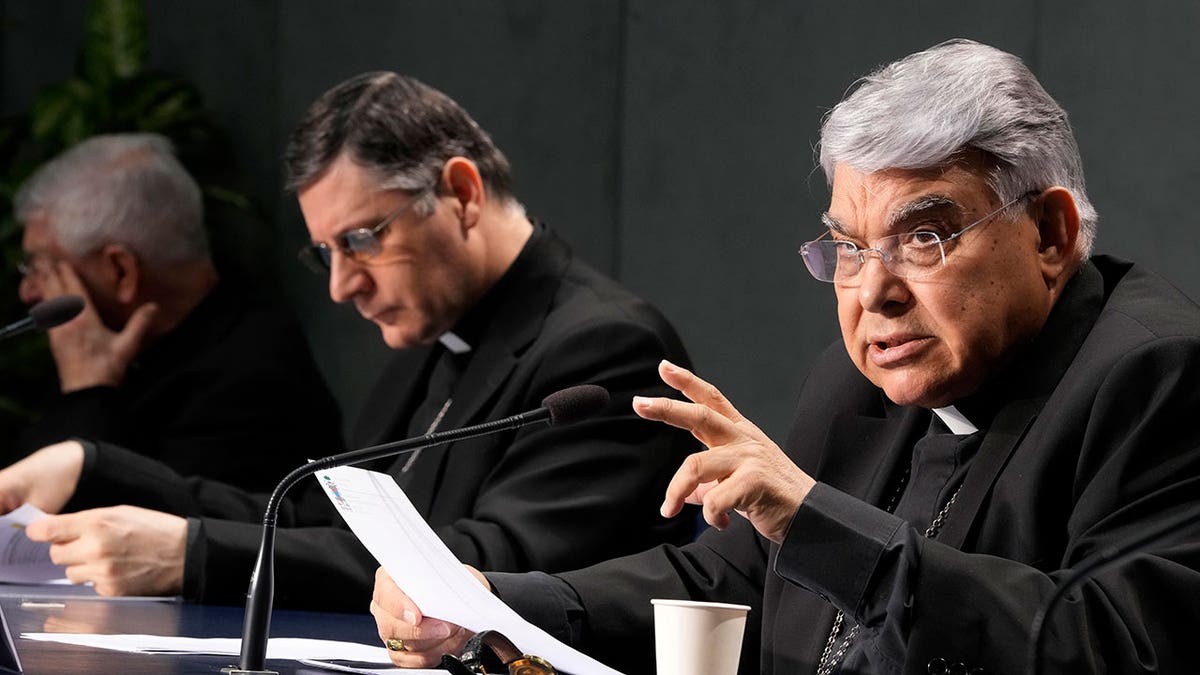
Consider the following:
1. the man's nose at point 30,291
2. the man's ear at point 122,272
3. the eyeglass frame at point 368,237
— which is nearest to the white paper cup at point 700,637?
the eyeglass frame at point 368,237

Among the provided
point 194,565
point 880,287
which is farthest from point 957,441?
point 194,565

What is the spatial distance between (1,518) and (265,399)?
1260mm

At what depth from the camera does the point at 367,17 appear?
5.28m

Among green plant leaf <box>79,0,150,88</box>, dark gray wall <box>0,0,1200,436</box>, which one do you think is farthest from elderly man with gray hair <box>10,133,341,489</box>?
dark gray wall <box>0,0,1200,436</box>

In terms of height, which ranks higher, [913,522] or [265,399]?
[913,522]

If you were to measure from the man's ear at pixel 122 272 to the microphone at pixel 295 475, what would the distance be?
2824mm

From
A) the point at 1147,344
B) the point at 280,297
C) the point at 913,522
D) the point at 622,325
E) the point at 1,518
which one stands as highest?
the point at 1147,344

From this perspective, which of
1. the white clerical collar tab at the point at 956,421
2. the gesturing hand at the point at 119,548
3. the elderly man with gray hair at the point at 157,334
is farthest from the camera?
the elderly man with gray hair at the point at 157,334

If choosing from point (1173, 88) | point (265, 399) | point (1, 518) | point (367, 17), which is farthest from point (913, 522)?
point (367, 17)

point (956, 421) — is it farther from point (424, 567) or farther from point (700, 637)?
point (424, 567)

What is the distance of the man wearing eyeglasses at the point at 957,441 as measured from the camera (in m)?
1.85

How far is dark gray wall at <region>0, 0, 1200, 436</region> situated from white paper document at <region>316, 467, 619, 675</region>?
1.90m

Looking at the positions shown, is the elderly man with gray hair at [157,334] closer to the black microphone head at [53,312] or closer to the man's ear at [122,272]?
the man's ear at [122,272]

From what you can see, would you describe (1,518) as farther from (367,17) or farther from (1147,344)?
(367,17)
